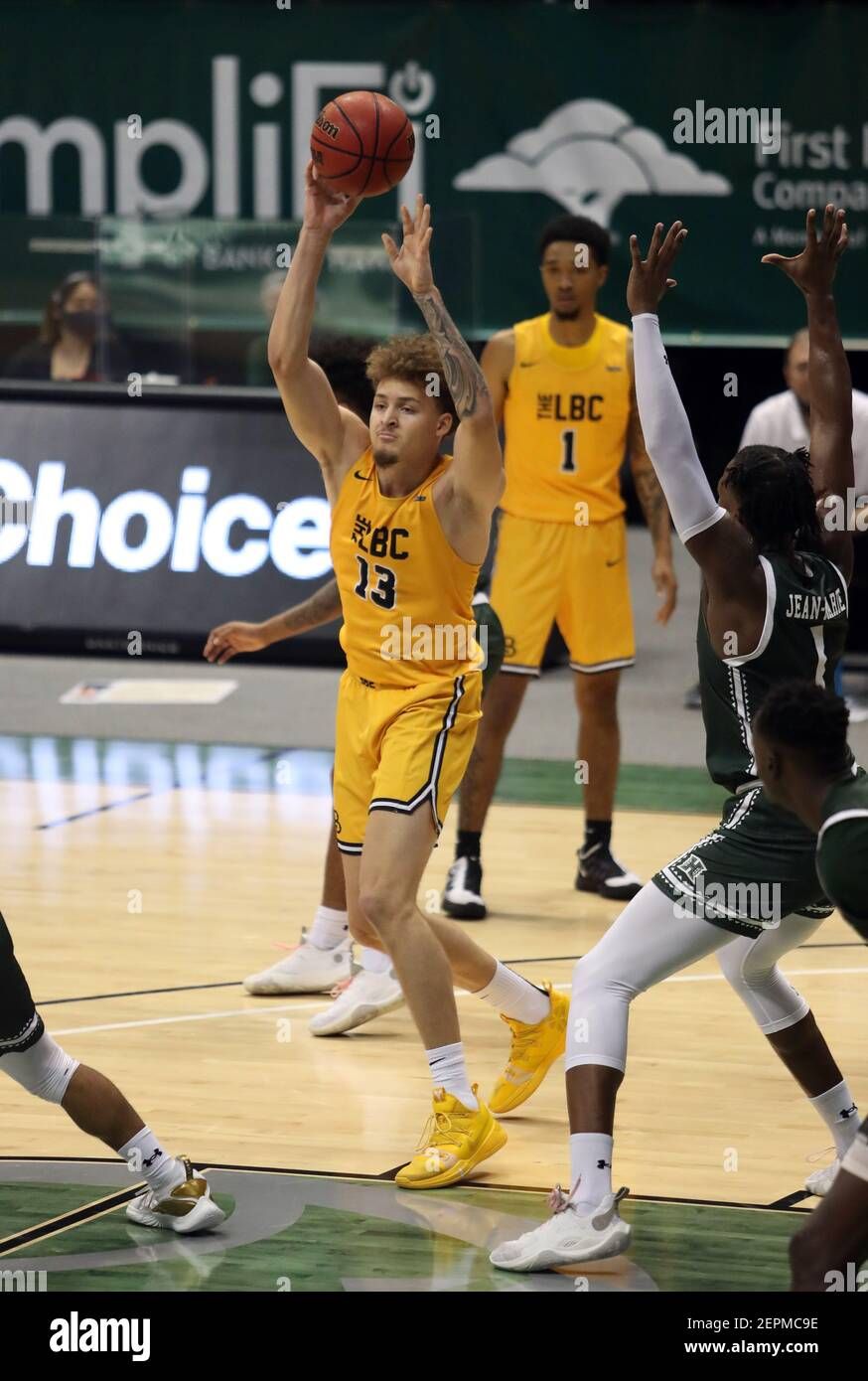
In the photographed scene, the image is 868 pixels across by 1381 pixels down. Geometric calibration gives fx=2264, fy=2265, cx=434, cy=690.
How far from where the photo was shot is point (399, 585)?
5762 mm

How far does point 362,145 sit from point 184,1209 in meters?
2.78

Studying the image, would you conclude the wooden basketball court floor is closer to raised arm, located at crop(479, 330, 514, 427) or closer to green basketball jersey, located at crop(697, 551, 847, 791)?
green basketball jersey, located at crop(697, 551, 847, 791)

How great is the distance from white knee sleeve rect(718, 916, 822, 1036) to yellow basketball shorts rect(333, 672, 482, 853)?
0.91 m

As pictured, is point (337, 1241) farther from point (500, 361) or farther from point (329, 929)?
point (500, 361)

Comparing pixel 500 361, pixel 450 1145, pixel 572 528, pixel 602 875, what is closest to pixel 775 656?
pixel 450 1145

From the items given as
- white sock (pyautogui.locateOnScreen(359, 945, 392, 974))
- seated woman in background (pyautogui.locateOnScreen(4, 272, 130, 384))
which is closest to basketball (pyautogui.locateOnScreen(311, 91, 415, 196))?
white sock (pyautogui.locateOnScreen(359, 945, 392, 974))

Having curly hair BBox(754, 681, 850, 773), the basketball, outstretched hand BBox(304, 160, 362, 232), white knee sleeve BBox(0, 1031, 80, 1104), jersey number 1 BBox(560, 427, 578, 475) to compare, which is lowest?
white knee sleeve BBox(0, 1031, 80, 1104)

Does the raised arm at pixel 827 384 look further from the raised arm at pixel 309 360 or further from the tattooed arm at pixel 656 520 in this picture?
the tattooed arm at pixel 656 520

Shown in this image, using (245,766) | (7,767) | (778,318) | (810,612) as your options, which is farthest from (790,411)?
(810,612)

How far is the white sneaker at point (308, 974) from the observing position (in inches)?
291

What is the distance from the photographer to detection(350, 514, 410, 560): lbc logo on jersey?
5738 millimetres

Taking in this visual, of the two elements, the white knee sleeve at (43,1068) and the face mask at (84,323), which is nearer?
the white knee sleeve at (43,1068)

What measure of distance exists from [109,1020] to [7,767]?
4036 millimetres

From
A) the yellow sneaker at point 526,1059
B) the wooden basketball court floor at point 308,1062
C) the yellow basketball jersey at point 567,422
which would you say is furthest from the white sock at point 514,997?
the yellow basketball jersey at point 567,422
